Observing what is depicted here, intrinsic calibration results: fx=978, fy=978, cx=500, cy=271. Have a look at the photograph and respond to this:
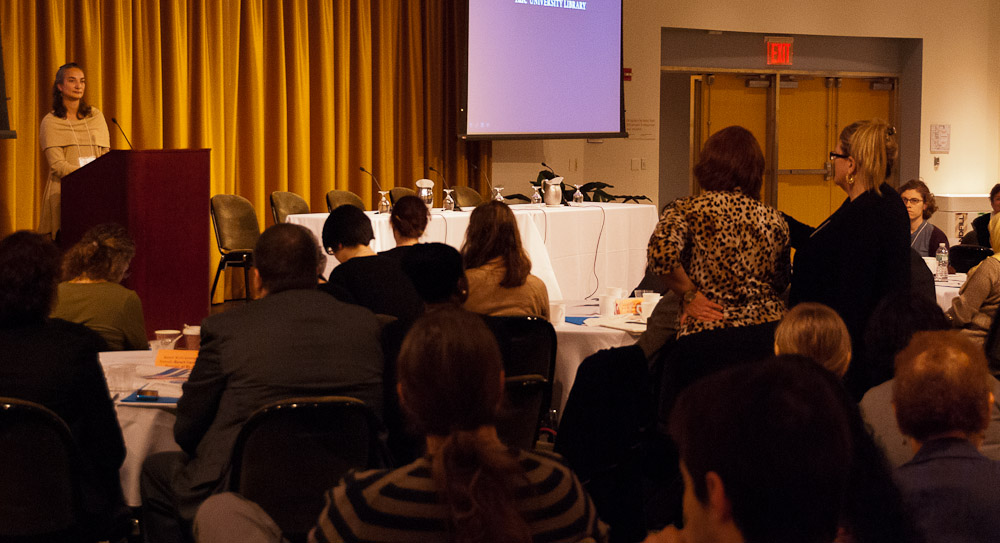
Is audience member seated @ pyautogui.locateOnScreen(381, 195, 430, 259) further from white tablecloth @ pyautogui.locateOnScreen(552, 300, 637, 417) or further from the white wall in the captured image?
the white wall

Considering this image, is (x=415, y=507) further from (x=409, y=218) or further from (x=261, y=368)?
(x=409, y=218)

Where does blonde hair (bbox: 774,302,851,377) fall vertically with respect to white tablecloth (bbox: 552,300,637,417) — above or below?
above

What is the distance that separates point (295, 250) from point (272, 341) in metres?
0.31

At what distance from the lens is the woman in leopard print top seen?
2.91 meters

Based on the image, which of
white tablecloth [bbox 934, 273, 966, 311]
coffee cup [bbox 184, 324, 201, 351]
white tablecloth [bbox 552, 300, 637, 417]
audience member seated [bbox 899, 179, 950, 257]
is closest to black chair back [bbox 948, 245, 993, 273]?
audience member seated [bbox 899, 179, 950, 257]

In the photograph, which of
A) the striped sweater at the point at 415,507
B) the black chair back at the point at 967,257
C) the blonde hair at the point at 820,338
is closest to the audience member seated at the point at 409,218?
the blonde hair at the point at 820,338

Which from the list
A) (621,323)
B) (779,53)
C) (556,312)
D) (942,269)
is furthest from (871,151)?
(779,53)

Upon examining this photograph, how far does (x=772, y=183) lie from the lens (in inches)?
458

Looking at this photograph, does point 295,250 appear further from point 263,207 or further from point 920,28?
point 920,28

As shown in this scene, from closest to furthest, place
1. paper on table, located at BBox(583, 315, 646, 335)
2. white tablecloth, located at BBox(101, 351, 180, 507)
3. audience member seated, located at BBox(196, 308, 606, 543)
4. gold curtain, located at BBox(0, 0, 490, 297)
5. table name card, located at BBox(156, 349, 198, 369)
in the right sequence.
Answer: audience member seated, located at BBox(196, 308, 606, 543)
white tablecloth, located at BBox(101, 351, 180, 507)
table name card, located at BBox(156, 349, 198, 369)
paper on table, located at BBox(583, 315, 646, 335)
gold curtain, located at BBox(0, 0, 490, 297)

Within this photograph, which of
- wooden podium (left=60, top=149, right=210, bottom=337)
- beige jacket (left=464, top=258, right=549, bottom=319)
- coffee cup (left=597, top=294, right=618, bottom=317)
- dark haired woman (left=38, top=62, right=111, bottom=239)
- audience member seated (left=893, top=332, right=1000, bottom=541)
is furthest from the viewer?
dark haired woman (left=38, top=62, right=111, bottom=239)

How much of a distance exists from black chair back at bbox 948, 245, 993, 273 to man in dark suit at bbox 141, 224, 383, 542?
15.8 ft

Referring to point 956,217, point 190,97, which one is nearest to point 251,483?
point 190,97

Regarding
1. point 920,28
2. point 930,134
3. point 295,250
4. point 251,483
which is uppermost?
point 920,28
